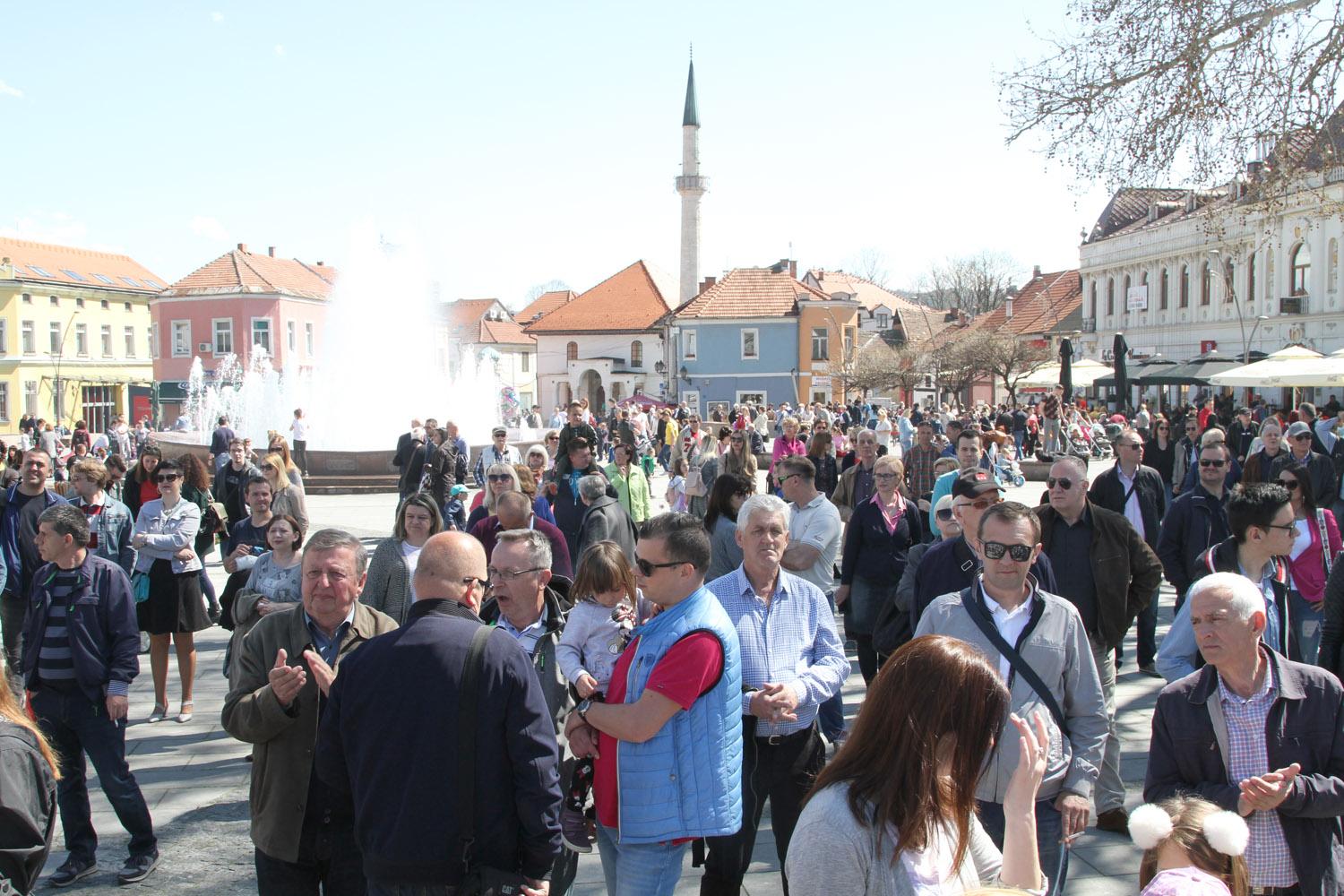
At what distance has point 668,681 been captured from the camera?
11.2ft

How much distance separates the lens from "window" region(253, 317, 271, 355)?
6188 centimetres

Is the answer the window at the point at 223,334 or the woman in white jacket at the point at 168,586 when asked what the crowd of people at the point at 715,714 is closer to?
the woman in white jacket at the point at 168,586

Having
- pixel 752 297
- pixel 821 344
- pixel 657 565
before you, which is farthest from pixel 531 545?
pixel 752 297

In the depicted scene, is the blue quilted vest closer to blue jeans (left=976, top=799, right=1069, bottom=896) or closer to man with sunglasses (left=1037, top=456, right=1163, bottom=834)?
blue jeans (left=976, top=799, right=1069, bottom=896)

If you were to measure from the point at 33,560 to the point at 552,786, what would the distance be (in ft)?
21.0

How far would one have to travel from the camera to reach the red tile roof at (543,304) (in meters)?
100

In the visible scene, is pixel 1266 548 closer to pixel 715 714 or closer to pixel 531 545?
pixel 715 714

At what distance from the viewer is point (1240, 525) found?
494cm

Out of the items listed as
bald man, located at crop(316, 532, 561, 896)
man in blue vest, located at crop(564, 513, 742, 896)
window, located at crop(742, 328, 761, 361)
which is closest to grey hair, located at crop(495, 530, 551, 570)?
man in blue vest, located at crop(564, 513, 742, 896)

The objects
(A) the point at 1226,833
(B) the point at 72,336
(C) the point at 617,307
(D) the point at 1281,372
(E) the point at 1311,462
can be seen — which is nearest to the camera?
(A) the point at 1226,833

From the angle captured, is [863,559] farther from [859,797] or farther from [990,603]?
[859,797]

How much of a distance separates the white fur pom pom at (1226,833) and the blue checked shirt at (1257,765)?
973 mm

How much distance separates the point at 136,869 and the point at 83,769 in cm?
54

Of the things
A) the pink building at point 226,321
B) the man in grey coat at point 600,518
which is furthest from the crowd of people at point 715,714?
the pink building at point 226,321
